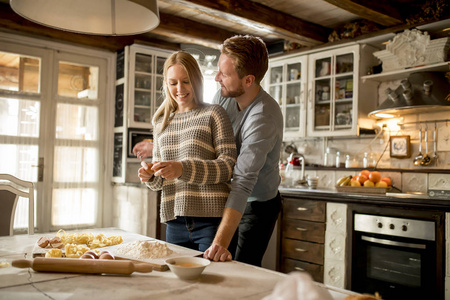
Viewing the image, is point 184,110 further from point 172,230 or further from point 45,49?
point 45,49

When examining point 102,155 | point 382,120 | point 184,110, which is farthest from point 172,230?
point 102,155

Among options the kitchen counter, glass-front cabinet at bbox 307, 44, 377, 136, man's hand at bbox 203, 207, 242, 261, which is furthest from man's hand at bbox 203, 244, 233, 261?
glass-front cabinet at bbox 307, 44, 377, 136

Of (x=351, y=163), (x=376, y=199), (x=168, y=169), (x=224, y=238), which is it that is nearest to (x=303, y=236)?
(x=376, y=199)

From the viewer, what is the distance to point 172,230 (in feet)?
5.18

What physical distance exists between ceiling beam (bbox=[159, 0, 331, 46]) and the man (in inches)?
78.5

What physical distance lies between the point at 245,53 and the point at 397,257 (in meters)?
2.09

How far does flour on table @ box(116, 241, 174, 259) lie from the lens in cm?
120

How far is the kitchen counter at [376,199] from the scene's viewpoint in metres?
2.67

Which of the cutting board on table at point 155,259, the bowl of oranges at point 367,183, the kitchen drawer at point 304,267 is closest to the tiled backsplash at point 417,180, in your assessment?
the bowl of oranges at point 367,183

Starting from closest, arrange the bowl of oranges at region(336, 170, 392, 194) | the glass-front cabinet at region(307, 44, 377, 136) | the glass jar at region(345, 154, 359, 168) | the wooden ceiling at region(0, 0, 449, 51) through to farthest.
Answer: the bowl of oranges at region(336, 170, 392, 194) → the wooden ceiling at region(0, 0, 449, 51) → the glass-front cabinet at region(307, 44, 377, 136) → the glass jar at region(345, 154, 359, 168)

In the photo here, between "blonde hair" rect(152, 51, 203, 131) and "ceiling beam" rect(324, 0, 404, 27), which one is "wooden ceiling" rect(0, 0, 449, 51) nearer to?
"ceiling beam" rect(324, 0, 404, 27)

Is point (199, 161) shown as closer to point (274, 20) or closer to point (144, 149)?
point (144, 149)

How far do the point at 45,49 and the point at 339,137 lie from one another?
3361 mm

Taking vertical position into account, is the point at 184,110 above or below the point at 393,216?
above
